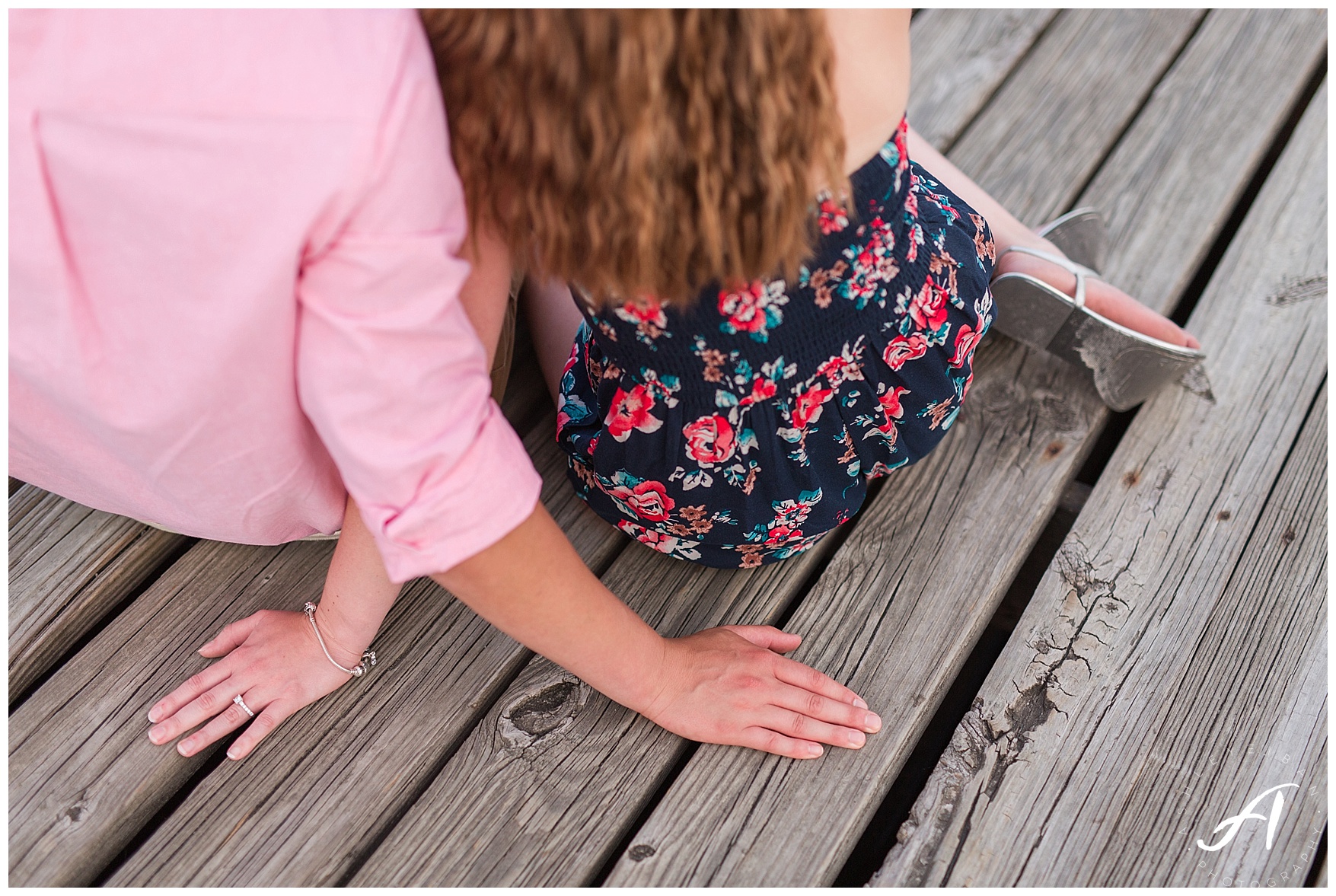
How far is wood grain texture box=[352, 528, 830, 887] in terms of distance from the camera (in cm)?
98

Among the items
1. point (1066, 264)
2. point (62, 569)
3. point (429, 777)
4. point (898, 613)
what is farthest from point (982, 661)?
point (62, 569)

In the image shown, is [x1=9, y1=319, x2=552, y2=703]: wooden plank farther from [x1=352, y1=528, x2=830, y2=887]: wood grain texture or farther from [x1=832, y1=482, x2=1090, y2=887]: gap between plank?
[x1=832, y1=482, x2=1090, y2=887]: gap between plank

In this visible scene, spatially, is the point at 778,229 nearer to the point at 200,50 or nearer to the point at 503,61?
the point at 503,61

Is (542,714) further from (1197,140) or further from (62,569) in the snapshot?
(1197,140)

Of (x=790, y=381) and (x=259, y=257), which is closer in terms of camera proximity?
(x=259, y=257)

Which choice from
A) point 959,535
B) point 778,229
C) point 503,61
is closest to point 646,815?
point 959,535

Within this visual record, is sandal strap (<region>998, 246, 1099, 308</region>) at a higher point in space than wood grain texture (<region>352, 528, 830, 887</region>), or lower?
higher

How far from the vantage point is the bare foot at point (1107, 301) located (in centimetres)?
128

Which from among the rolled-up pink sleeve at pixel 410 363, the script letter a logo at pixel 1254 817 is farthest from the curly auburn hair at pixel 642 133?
the script letter a logo at pixel 1254 817

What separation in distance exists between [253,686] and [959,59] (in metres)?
1.53

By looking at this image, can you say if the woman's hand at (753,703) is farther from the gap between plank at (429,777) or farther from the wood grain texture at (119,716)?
the wood grain texture at (119,716)

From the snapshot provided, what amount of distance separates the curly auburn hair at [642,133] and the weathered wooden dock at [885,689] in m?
0.57

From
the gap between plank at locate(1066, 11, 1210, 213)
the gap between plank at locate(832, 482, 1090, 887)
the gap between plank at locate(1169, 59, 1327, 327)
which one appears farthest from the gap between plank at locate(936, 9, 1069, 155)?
the gap between plank at locate(832, 482, 1090, 887)

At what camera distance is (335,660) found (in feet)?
3.46
